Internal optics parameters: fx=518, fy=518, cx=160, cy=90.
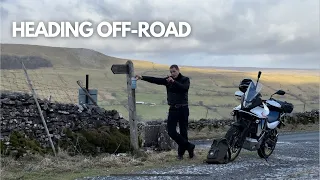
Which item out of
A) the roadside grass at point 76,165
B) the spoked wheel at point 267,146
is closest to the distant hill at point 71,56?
the spoked wheel at point 267,146

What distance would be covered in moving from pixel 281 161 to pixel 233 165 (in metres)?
1.47

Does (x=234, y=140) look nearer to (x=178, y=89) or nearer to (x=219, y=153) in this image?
(x=219, y=153)

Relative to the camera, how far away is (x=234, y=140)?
11219mm

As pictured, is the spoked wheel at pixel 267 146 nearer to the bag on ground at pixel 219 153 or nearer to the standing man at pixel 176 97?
the bag on ground at pixel 219 153

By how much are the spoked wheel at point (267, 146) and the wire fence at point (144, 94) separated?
5060 millimetres

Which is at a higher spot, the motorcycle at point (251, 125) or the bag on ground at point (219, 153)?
the motorcycle at point (251, 125)

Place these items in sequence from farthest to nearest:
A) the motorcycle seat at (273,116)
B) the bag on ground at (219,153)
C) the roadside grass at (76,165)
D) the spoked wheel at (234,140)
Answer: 1. the motorcycle seat at (273,116)
2. the spoked wheel at (234,140)
3. the bag on ground at (219,153)
4. the roadside grass at (76,165)

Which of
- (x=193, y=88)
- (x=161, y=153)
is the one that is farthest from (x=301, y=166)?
(x=193, y=88)

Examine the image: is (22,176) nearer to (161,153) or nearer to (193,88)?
(161,153)

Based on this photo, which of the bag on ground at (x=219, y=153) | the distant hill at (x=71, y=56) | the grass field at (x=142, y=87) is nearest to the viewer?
the bag on ground at (x=219, y=153)

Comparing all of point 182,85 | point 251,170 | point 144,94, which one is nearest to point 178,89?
point 182,85

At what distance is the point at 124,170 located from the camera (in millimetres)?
10094

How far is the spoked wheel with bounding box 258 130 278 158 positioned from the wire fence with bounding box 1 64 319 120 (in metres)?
5.06

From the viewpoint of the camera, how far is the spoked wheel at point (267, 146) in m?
11.6
